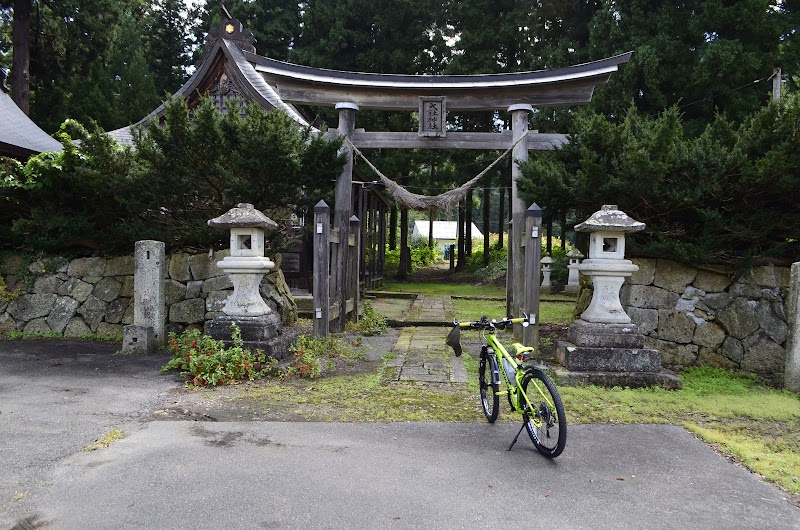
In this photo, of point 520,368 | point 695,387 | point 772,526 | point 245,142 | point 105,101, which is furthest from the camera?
point 105,101

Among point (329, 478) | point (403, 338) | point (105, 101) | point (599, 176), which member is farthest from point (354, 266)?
point (105, 101)

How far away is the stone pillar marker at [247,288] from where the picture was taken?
6254 millimetres

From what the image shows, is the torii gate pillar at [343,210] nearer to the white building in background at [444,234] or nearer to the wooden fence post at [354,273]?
the wooden fence post at [354,273]

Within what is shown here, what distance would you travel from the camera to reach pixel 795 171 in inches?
237

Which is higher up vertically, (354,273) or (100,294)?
(354,273)

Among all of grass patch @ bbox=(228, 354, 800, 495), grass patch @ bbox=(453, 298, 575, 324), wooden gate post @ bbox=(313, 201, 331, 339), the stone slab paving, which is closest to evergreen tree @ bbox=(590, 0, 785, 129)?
grass patch @ bbox=(453, 298, 575, 324)

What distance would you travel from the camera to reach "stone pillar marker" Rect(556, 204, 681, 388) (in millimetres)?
5598

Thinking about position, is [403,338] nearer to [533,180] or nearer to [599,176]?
[533,180]

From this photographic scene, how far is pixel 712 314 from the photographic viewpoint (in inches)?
266

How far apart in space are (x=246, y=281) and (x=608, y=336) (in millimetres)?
4139

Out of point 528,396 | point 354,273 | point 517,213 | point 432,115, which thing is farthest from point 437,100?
point 528,396

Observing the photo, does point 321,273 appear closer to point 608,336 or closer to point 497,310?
point 608,336

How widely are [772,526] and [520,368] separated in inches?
67.6

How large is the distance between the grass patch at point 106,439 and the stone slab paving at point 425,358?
2743mm
